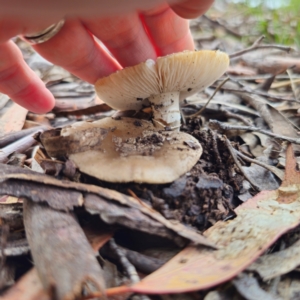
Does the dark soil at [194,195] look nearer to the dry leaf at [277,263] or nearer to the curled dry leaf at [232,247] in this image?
the curled dry leaf at [232,247]

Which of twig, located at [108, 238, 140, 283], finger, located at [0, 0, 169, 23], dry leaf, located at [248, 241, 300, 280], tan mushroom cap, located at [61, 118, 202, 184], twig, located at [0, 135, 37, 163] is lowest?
dry leaf, located at [248, 241, 300, 280]

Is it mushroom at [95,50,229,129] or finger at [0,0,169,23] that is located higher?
finger at [0,0,169,23]

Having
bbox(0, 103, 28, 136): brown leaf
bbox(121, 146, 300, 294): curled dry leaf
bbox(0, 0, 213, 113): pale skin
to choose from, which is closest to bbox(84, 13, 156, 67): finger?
bbox(0, 0, 213, 113): pale skin

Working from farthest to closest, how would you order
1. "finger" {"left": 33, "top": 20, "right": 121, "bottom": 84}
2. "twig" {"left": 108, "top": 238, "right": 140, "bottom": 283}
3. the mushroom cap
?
"finger" {"left": 33, "top": 20, "right": 121, "bottom": 84} → the mushroom cap → "twig" {"left": 108, "top": 238, "right": 140, "bottom": 283}

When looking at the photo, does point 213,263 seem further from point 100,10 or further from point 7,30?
point 7,30

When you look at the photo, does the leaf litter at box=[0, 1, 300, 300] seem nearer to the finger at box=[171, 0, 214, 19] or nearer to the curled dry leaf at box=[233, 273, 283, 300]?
the curled dry leaf at box=[233, 273, 283, 300]

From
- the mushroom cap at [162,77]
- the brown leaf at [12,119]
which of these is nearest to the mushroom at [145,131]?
the mushroom cap at [162,77]

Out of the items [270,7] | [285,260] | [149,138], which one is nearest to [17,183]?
[149,138]
